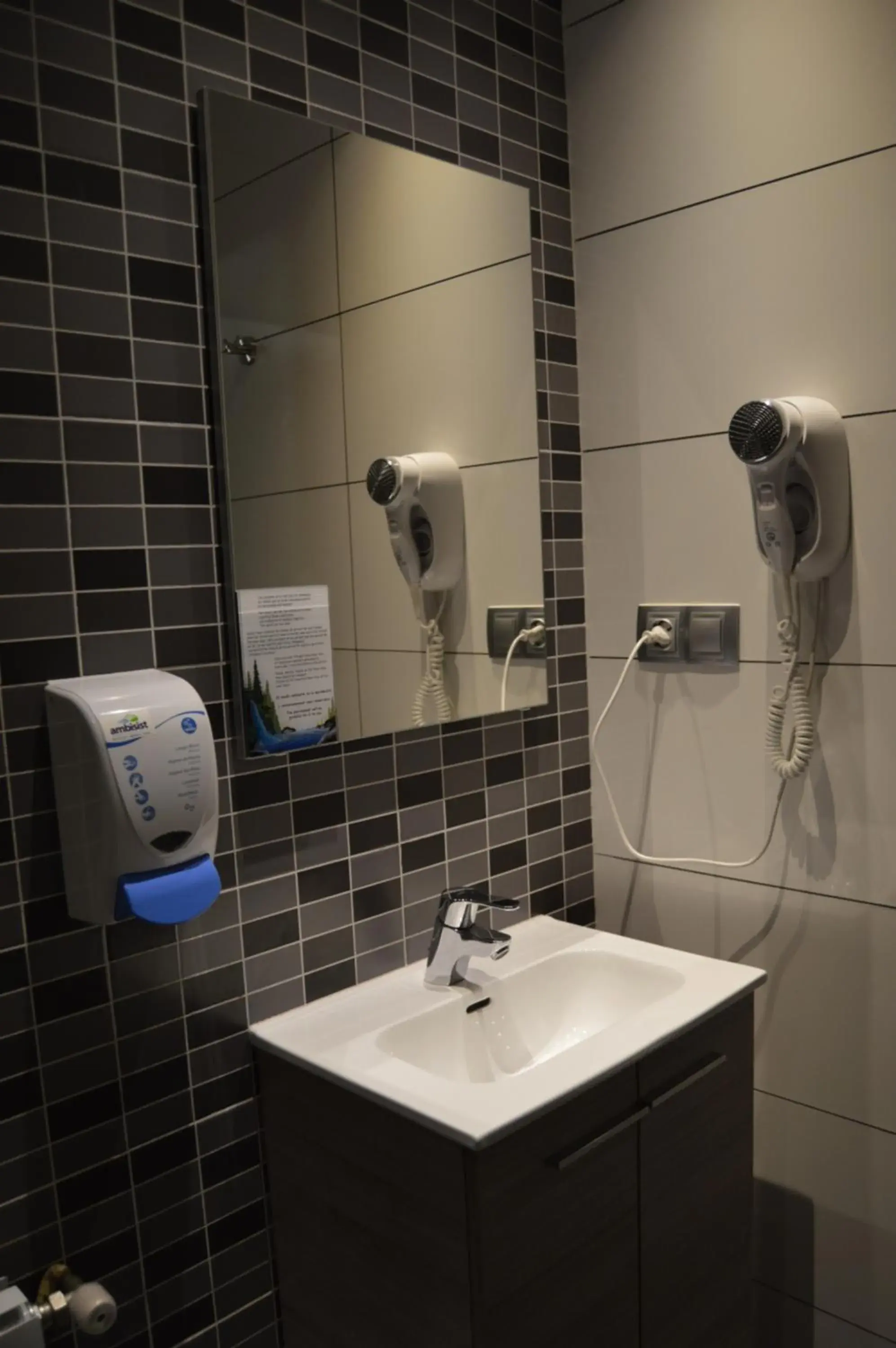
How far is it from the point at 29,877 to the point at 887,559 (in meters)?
1.24

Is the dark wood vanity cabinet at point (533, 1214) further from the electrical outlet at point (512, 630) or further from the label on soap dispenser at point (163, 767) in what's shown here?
the electrical outlet at point (512, 630)

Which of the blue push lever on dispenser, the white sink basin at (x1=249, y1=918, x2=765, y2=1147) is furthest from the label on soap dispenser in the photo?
the white sink basin at (x1=249, y1=918, x2=765, y2=1147)

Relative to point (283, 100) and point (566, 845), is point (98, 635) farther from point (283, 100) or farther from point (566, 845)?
point (566, 845)

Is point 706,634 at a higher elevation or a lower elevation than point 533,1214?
higher

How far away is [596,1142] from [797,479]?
957 millimetres

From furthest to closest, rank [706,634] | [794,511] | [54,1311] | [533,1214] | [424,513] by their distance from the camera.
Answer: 1. [706,634]
2. [424,513]
3. [794,511]
4. [533,1214]
5. [54,1311]

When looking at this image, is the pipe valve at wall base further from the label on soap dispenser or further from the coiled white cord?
the coiled white cord

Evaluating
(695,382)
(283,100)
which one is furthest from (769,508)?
(283,100)

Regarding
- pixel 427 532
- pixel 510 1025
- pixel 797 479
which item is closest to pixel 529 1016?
pixel 510 1025

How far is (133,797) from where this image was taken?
1154 mm

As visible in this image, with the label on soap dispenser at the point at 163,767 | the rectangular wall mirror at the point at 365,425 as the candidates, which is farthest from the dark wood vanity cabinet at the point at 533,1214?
the rectangular wall mirror at the point at 365,425

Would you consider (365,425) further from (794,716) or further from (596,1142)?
(596,1142)

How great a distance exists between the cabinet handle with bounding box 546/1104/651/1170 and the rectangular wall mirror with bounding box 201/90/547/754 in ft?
2.07

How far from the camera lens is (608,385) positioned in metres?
1.86
